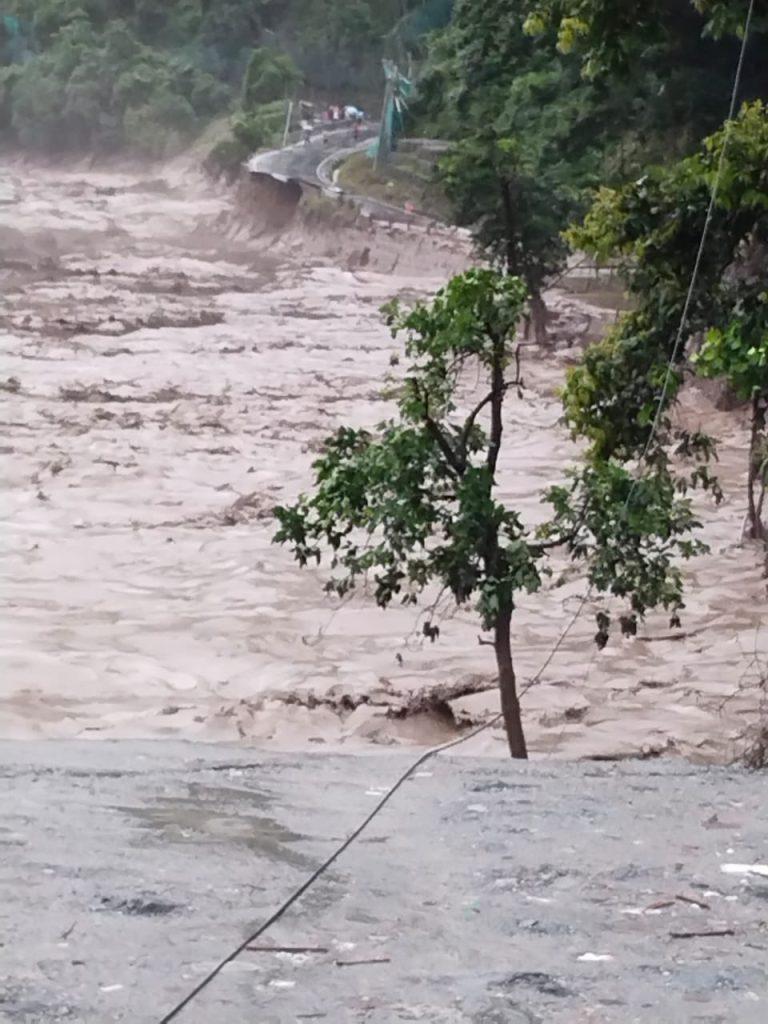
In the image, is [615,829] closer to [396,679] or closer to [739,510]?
[396,679]

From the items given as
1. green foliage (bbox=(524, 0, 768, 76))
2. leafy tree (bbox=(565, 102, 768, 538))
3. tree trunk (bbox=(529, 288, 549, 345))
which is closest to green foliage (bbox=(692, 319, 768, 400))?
leafy tree (bbox=(565, 102, 768, 538))

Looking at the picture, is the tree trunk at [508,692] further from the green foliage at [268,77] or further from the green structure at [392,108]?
the green foliage at [268,77]

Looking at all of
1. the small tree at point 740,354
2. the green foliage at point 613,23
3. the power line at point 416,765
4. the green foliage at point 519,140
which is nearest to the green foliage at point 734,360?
the small tree at point 740,354

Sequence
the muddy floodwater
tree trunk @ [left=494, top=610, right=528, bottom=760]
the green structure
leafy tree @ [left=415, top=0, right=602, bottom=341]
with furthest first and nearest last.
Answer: the green structure < leafy tree @ [left=415, top=0, right=602, bottom=341] < the muddy floodwater < tree trunk @ [left=494, top=610, right=528, bottom=760]

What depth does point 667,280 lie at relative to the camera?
4906mm

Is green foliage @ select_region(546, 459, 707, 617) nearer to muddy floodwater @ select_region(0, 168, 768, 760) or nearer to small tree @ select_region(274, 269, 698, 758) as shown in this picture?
small tree @ select_region(274, 269, 698, 758)

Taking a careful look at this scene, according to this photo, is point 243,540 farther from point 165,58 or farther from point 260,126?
point 165,58

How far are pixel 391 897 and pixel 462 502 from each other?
1.97 metres

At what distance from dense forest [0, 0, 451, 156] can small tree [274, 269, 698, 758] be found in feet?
34.4

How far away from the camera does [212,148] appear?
19.7 meters

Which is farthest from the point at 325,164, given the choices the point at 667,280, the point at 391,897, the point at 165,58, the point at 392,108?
the point at 391,897

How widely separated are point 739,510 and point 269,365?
20.2ft

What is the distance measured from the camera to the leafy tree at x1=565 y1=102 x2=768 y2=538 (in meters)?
4.59

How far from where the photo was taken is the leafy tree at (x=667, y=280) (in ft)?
15.1
